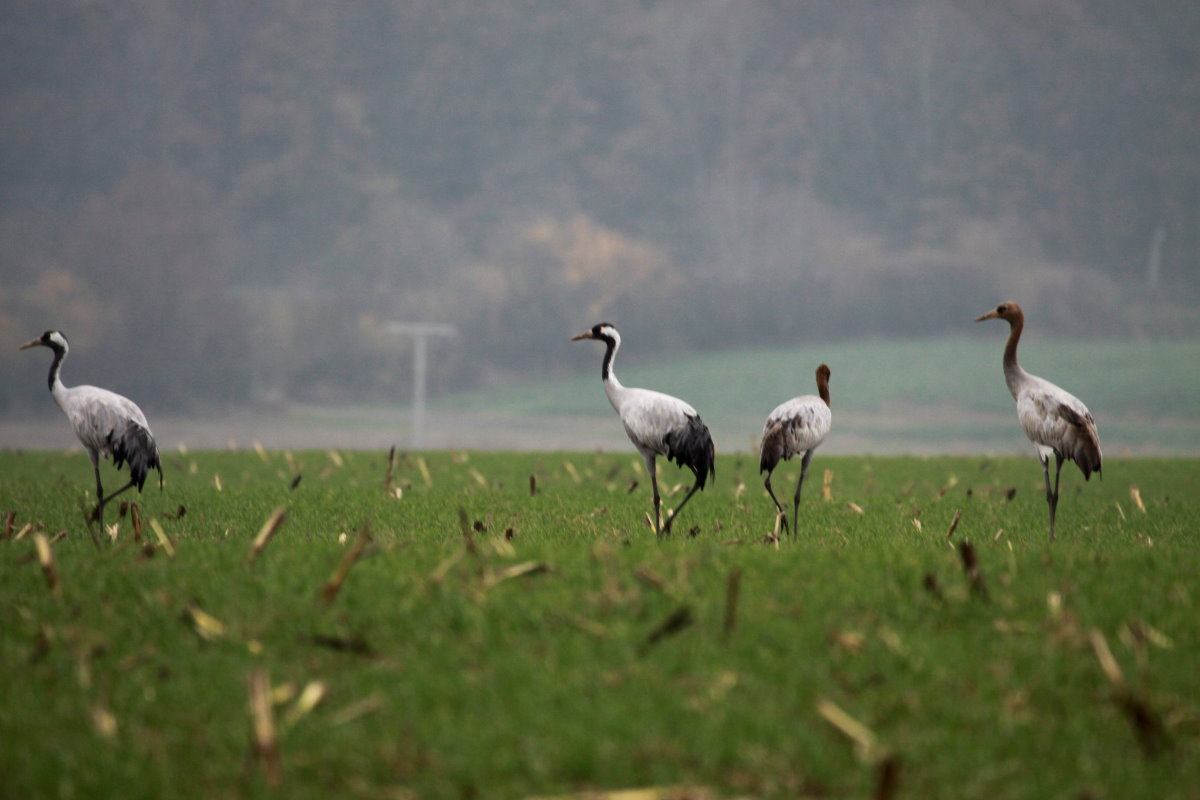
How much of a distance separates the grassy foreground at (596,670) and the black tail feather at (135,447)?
11.2 ft

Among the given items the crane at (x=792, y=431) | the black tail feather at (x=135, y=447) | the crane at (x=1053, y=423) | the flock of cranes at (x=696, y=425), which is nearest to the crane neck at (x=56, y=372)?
the flock of cranes at (x=696, y=425)

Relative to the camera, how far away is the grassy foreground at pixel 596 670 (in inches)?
222

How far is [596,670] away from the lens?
666 cm

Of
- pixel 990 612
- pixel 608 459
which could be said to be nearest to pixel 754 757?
pixel 990 612

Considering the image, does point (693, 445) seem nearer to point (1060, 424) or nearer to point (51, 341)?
point (1060, 424)

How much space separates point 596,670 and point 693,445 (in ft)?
20.9

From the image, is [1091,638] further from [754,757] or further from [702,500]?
[702,500]

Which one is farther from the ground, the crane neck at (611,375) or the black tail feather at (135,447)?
the crane neck at (611,375)

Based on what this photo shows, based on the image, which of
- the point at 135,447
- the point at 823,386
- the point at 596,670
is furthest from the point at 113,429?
the point at 596,670

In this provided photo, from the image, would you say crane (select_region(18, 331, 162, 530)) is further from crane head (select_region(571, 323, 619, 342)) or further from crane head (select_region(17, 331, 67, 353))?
crane head (select_region(571, 323, 619, 342))

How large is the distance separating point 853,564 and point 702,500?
754cm

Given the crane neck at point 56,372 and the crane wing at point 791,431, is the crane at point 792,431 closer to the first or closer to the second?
the crane wing at point 791,431

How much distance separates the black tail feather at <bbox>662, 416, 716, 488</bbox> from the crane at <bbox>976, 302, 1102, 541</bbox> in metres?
4.04

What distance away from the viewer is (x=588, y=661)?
22.3 ft
